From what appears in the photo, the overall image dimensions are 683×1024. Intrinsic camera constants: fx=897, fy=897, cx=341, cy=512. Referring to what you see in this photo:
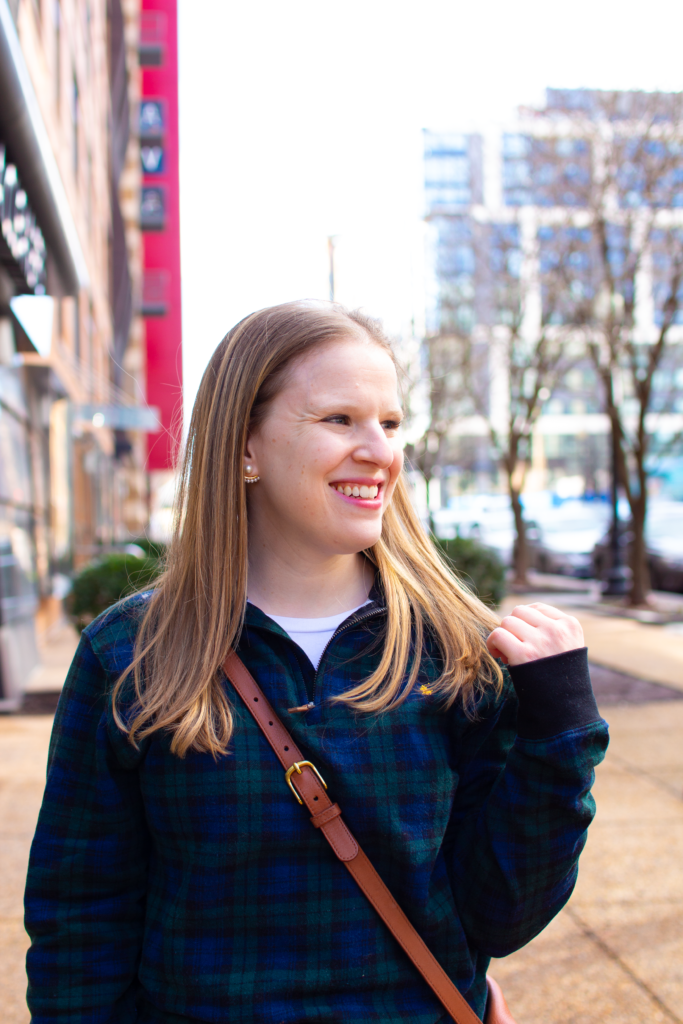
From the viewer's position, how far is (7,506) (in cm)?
978

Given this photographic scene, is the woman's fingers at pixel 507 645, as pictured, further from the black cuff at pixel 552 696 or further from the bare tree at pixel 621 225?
the bare tree at pixel 621 225

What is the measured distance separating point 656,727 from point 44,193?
8238 mm

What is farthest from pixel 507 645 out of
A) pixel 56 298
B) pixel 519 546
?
pixel 519 546

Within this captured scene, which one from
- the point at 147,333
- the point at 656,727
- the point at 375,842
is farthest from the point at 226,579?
the point at 147,333

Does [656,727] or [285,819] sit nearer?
[285,819]

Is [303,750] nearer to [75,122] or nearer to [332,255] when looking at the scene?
[332,255]

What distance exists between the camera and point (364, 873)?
5.32ft

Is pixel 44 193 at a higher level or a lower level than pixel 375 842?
higher

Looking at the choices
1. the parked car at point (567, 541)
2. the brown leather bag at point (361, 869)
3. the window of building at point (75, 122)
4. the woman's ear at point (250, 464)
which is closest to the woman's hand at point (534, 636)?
the brown leather bag at point (361, 869)

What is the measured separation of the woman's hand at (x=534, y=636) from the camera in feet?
5.49

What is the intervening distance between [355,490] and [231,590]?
1.08 ft

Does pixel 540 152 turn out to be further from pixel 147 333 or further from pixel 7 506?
pixel 147 333

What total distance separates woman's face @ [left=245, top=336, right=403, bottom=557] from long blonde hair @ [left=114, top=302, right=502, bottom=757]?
0.05 m

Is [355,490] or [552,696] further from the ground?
[355,490]
